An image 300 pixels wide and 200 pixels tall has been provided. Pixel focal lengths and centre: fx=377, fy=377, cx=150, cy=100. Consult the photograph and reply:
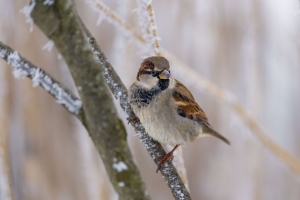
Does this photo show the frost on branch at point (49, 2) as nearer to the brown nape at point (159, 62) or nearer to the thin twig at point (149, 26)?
the thin twig at point (149, 26)

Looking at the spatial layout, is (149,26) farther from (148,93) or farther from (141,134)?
(148,93)

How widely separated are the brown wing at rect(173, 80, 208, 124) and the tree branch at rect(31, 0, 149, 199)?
0.87m

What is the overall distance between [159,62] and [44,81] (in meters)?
0.59

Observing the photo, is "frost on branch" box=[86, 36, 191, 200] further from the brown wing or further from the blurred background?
the brown wing

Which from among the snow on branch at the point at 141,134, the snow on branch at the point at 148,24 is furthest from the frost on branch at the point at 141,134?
the snow on branch at the point at 148,24

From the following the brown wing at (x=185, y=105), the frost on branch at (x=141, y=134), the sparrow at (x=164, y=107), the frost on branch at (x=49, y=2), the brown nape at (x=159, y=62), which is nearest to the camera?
the frost on branch at (x=49, y=2)

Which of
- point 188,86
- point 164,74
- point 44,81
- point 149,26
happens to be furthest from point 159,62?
point 188,86

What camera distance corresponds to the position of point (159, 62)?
1047 millimetres

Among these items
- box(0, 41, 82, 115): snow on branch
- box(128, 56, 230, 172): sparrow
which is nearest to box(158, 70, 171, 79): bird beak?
box(128, 56, 230, 172): sparrow

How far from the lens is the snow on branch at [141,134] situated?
75cm

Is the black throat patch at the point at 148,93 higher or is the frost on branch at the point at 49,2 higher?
the frost on branch at the point at 49,2

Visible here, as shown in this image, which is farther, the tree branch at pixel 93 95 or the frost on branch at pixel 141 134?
the frost on branch at pixel 141 134

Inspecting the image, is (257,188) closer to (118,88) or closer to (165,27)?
(118,88)

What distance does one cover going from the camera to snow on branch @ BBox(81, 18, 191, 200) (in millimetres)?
755
